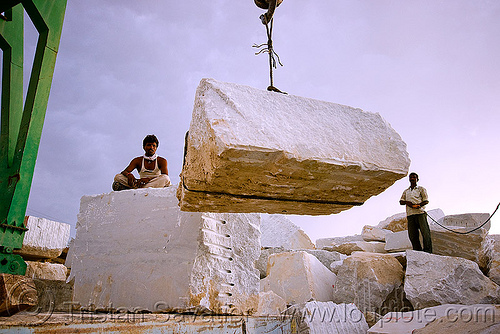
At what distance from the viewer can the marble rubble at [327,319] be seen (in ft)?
8.36

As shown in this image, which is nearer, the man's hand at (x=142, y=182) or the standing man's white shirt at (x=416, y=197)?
the man's hand at (x=142, y=182)

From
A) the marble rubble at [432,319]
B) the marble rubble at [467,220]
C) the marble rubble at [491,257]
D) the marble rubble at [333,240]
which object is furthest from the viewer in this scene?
the marble rubble at [333,240]

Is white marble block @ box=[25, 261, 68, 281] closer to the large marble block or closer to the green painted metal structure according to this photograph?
the large marble block

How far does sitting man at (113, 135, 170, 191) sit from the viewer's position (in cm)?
320

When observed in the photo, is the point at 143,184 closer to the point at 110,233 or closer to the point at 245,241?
the point at 110,233

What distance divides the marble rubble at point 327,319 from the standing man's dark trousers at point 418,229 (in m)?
2.91

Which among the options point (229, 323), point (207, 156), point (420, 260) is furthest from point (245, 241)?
point (420, 260)

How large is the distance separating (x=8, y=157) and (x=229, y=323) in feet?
6.67

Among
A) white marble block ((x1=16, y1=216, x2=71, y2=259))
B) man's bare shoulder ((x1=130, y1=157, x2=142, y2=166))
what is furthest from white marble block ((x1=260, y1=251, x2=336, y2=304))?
white marble block ((x1=16, y1=216, x2=71, y2=259))

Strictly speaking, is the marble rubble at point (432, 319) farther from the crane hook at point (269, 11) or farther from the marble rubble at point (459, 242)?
the marble rubble at point (459, 242)

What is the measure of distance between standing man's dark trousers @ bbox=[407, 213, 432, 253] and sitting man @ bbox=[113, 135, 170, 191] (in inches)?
157

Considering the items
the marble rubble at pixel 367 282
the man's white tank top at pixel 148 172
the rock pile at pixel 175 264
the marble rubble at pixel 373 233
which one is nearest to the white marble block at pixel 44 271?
the rock pile at pixel 175 264

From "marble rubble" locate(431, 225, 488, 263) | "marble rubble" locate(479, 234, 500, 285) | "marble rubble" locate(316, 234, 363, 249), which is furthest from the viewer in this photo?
"marble rubble" locate(316, 234, 363, 249)

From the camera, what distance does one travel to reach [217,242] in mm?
2523
